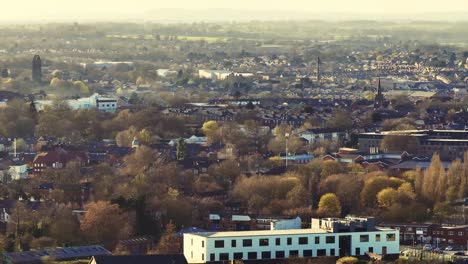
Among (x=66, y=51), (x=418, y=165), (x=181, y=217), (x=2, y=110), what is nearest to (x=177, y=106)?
(x=2, y=110)

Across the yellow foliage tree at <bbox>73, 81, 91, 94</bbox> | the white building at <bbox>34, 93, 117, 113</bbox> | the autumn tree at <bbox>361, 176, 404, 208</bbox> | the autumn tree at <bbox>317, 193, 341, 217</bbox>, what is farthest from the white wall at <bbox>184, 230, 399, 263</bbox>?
the yellow foliage tree at <bbox>73, 81, 91, 94</bbox>

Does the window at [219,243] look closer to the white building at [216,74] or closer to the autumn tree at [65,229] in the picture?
the autumn tree at [65,229]

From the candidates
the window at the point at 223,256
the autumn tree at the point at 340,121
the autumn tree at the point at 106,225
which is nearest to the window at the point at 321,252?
the window at the point at 223,256

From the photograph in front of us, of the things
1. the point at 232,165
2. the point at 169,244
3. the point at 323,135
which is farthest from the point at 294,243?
the point at 323,135

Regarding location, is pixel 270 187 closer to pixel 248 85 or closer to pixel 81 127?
pixel 81 127

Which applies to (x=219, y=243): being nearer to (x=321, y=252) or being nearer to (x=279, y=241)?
(x=279, y=241)

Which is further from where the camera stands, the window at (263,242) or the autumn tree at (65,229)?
the autumn tree at (65,229)

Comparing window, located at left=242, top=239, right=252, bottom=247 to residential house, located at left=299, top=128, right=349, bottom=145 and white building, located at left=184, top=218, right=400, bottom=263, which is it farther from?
residential house, located at left=299, top=128, right=349, bottom=145
